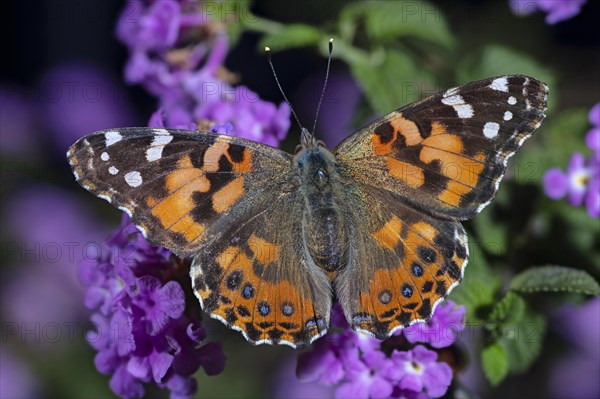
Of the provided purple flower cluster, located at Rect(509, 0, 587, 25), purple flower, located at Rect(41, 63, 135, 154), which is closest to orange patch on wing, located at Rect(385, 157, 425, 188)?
purple flower cluster, located at Rect(509, 0, 587, 25)

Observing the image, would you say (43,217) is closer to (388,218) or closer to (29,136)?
(29,136)

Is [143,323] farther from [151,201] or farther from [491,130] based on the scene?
[491,130]

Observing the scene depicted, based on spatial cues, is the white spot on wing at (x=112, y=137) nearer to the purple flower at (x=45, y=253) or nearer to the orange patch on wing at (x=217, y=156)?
the orange patch on wing at (x=217, y=156)

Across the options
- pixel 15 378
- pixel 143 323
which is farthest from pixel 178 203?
pixel 15 378

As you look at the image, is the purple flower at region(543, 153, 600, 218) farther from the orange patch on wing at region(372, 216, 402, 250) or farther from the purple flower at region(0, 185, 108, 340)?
the purple flower at region(0, 185, 108, 340)

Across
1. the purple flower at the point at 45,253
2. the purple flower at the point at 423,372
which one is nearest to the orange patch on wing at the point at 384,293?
the purple flower at the point at 423,372
